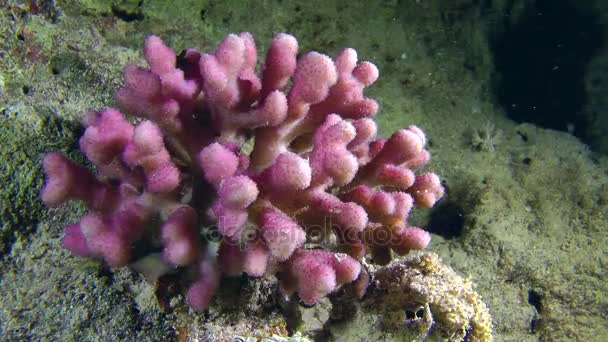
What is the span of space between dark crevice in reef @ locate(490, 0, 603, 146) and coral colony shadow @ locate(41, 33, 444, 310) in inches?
146

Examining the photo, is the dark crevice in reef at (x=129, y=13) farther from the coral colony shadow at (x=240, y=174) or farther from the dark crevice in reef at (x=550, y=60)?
the dark crevice in reef at (x=550, y=60)

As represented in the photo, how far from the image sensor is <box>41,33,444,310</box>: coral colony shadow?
64.6 inches

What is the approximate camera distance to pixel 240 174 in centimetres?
175

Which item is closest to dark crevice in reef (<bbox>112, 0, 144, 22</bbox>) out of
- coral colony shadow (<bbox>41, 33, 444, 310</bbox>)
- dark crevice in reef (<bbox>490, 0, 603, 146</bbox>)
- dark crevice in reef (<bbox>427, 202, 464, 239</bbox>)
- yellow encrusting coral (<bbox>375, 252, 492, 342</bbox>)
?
coral colony shadow (<bbox>41, 33, 444, 310</bbox>)

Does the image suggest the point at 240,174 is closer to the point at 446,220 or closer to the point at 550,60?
the point at 446,220

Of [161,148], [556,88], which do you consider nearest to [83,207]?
[161,148]

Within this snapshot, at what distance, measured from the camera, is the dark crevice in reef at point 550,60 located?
196 inches

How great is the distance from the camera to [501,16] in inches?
186

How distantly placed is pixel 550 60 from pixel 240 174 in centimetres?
519

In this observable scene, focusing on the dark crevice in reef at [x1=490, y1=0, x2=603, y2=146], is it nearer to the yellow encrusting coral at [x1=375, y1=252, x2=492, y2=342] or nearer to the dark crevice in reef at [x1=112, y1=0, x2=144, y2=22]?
the yellow encrusting coral at [x1=375, y1=252, x2=492, y2=342]

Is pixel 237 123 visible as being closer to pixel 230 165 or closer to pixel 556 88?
pixel 230 165

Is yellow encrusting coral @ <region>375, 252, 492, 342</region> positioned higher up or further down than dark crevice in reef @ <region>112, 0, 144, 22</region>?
further down

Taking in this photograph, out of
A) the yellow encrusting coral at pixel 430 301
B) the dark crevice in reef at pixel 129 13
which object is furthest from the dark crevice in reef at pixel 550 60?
the dark crevice in reef at pixel 129 13

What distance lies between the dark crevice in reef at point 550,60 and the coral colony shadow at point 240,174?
372cm
